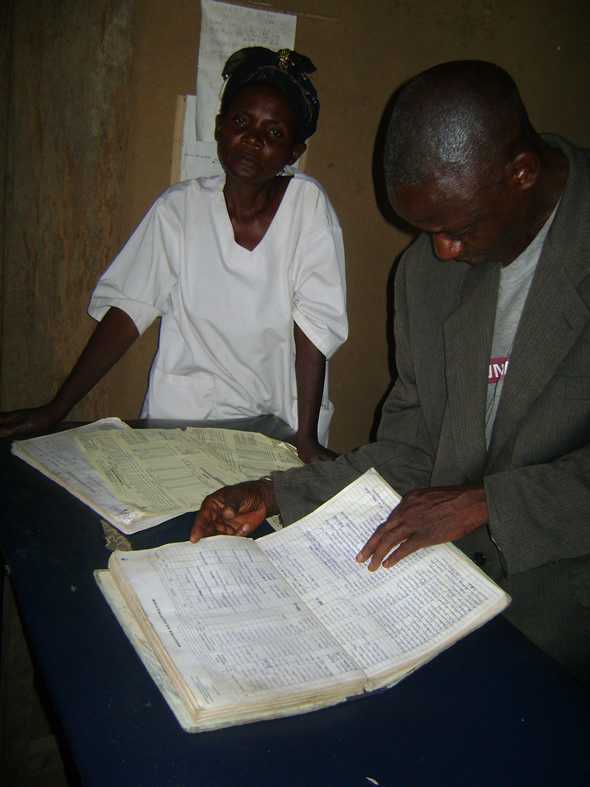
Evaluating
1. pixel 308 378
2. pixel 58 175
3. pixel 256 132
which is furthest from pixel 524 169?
pixel 58 175

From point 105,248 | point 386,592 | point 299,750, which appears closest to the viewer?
point 299,750

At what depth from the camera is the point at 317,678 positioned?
0.86 metres

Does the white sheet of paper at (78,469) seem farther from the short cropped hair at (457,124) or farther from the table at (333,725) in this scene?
the short cropped hair at (457,124)

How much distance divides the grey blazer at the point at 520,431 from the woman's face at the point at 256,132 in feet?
2.21

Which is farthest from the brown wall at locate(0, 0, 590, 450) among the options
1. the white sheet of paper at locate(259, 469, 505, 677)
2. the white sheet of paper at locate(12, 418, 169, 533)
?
the white sheet of paper at locate(259, 469, 505, 677)

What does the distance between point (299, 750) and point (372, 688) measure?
0.13 m

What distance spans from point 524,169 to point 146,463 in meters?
0.91

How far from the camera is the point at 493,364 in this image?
1338 mm

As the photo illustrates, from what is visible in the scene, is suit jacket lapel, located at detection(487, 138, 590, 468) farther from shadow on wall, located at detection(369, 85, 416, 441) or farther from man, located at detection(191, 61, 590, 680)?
shadow on wall, located at detection(369, 85, 416, 441)

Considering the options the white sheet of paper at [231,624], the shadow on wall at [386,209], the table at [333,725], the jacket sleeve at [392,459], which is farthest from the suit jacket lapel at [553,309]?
the shadow on wall at [386,209]

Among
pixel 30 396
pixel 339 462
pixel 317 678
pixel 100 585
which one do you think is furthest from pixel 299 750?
pixel 30 396

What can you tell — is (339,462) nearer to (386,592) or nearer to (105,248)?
(386,592)

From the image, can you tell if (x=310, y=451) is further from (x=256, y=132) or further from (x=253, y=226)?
(x=256, y=132)

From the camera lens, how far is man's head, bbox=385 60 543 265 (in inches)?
42.8
